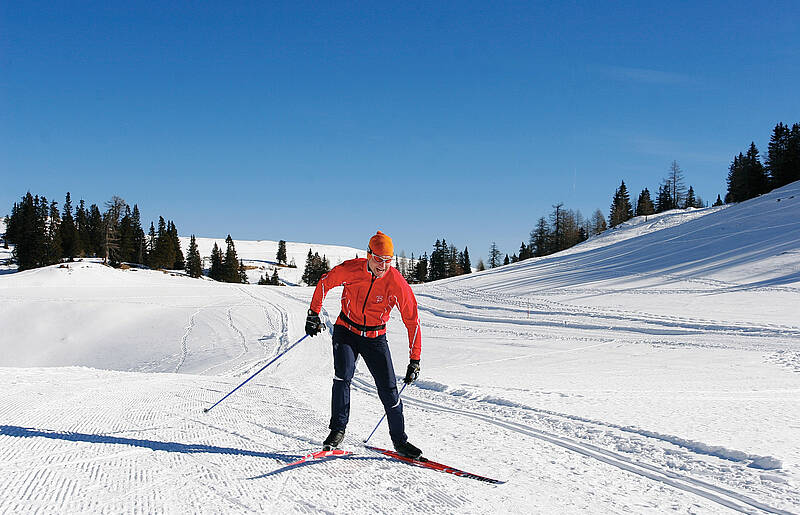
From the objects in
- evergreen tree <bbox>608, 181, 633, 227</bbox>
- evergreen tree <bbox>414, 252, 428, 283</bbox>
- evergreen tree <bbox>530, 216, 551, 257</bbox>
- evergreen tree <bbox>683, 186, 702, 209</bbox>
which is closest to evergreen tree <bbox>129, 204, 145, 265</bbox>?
evergreen tree <bbox>414, 252, 428, 283</bbox>

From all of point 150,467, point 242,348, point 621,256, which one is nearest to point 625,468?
point 150,467

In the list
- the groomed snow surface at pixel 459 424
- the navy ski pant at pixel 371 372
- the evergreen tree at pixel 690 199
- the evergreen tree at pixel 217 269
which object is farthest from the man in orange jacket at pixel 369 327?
the evergreen tree at pixel 690 199

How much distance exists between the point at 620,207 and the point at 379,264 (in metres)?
104

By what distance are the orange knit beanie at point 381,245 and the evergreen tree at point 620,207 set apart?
98919 millimetres

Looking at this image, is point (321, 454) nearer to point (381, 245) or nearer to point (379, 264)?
point (379, 264)

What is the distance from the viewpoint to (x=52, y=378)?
8422 millimetres

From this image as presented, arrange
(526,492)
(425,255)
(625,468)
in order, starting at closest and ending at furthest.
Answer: (526,492), (625,468), (425,255)

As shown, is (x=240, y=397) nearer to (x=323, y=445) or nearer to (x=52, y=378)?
(x=323, y=445)

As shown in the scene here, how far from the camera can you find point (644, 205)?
95.2 meters

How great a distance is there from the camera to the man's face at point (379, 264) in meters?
4.49

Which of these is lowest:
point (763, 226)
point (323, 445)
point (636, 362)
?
point (636, 362)

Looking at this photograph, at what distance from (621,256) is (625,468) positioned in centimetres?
4152

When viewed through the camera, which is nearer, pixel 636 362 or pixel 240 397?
pixel 240 397

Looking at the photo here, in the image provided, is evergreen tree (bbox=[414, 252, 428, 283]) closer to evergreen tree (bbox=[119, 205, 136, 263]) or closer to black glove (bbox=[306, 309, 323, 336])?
evergreen tree (bbox=[119, 205, 136, 263])
